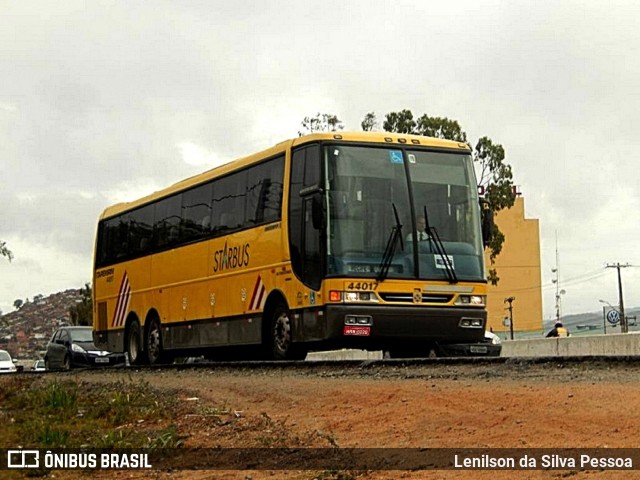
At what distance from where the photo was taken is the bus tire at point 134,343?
1172 inches

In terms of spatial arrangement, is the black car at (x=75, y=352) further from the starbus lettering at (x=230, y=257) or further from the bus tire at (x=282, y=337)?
the bus tire at (x=282, y=337)

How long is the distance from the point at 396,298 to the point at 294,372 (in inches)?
129

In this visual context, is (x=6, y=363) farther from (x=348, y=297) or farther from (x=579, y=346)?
(x=348, y=297)

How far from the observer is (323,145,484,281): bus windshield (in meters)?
20.5

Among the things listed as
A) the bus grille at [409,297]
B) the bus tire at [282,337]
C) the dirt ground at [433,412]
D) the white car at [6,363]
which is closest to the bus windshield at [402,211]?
the bus grille at [409,297]

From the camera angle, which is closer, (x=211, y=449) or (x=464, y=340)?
(x=211, y=449)

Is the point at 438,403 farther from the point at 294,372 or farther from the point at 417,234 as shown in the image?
the point at 417,234

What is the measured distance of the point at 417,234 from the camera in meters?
20.9

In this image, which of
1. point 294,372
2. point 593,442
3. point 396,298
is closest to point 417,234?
point 396,298

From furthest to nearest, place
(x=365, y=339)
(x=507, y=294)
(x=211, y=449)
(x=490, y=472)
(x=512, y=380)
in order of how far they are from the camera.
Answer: (x=507, y=294) < (x=365, y=339) < (x=512, y=380) < (x=211, y=449) < (x=490, y=472)

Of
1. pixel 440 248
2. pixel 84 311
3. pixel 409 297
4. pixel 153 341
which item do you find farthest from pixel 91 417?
pixel 84 311

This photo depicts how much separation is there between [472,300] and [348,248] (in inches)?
92.9

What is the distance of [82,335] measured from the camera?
36.1 m

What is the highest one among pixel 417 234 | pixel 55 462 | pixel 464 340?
pixel 417 234
